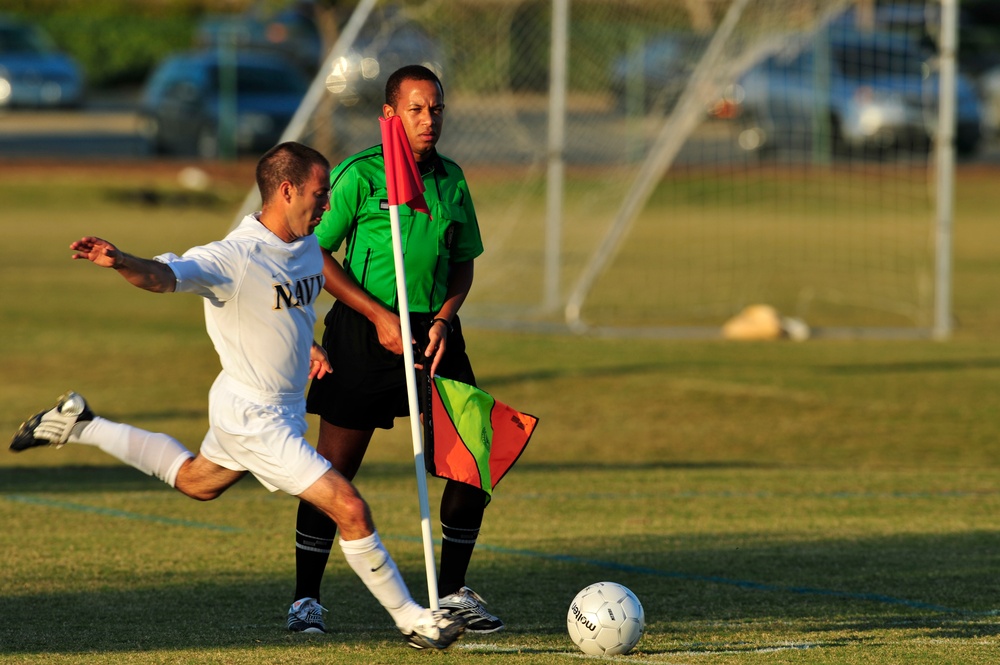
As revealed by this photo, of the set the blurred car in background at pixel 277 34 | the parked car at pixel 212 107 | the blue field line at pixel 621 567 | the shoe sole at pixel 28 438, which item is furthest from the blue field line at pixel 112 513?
the blurred car in background at pixel 277 34

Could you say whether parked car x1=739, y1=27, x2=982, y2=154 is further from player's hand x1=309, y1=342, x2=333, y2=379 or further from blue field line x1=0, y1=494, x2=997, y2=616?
player's hand x1=309, y1=342, x2=333, y2=379

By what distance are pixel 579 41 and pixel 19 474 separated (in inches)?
489

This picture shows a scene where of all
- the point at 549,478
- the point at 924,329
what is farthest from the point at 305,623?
the point at 924,329

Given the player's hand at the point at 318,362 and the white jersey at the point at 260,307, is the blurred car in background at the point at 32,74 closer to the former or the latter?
the player's hand at the point at 318,362

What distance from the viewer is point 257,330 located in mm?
5578

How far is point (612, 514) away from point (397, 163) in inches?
138

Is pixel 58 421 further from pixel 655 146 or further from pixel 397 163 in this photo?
pixel 655 146

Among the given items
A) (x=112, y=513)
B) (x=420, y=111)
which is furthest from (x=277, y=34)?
(x=420, y=111)

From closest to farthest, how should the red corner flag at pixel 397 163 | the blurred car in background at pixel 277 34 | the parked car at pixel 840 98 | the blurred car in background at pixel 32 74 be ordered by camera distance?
the red corner flag at pixel 397 163 < the parked car at pixel 840 98 < the blurred car in background at pixel 32 74 < the blurred car in background at pixel 277 34

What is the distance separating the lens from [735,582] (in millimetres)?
6977

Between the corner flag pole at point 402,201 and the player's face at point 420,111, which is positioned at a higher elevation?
the player's face at point 420,111

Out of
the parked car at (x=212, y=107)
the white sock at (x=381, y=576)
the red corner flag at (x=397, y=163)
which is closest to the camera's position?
the white sock at (x=381, y=576)

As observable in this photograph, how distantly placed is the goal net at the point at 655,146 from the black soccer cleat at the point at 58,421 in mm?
8291

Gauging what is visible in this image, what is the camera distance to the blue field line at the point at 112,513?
A: 8199mm
